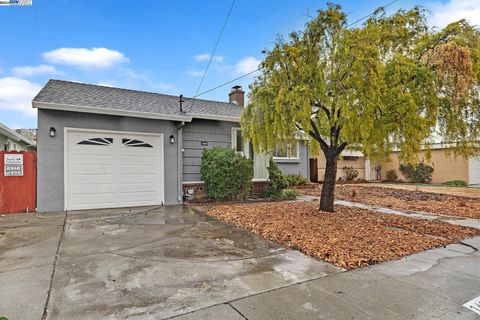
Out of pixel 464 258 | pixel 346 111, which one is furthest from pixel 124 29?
pixel 464 258

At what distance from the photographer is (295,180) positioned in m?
14.2

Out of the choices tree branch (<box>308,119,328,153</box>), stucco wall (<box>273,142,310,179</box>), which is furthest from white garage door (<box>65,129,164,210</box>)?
stucco wall (<box>273,142,310,179</box>)

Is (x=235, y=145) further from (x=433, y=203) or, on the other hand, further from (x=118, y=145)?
(x=433, y=203)

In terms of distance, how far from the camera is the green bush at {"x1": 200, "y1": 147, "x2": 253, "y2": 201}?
9070mm

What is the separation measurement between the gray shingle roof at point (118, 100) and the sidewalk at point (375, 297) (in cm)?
705

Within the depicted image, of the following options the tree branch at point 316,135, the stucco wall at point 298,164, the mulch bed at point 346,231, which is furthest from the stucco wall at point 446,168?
the tree branch at point 316,135

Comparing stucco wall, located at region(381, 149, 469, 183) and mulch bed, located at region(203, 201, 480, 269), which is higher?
stucco wall, located at region(381, 149, 469, 183)

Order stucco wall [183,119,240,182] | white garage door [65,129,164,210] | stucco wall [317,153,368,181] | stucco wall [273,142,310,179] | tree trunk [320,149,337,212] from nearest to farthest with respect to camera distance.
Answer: tree trunk [320,149,337,212]
white garage door [65,129,164,210]
stucco wall [183,119,240,182]
stucco wall [273,142,310,179]
stucco wall [317,153,368,181]

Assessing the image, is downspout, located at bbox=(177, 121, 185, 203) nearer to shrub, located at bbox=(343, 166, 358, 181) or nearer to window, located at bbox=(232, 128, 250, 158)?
window, located at bbox=(232, 128, 250, 158)

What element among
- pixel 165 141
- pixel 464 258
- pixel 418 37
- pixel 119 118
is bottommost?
pixel 464 258

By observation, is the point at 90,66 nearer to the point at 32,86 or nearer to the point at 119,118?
the point at 32,86

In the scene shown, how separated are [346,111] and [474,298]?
130 inches

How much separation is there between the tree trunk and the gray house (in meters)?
0.92

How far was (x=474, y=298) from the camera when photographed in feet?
10.1
